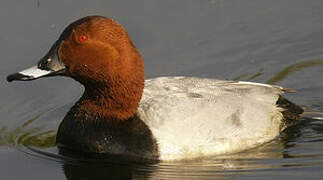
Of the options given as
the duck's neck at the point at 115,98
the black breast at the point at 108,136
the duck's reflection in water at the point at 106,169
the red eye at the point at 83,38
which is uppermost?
the red eye at the point at 83,38

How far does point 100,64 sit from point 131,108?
0.52m

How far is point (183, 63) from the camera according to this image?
29.6 feet

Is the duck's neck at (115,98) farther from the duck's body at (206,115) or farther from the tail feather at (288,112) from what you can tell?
the tail feather at (288,112)

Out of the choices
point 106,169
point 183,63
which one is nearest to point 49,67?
point 106,169

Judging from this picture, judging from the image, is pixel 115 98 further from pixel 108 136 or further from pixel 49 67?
pixel 49 67

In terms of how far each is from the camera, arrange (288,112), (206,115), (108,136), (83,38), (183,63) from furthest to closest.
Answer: (183,63), (288,112), (206,115), (108,136), (83,38)

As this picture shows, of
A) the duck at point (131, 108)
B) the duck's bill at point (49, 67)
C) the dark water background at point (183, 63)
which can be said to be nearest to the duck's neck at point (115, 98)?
the duck at point (131, 108)

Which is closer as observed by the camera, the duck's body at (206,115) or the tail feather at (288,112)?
the duck's body at (206,115)

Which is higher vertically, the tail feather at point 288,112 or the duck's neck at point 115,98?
the duck's neck at point 115,98

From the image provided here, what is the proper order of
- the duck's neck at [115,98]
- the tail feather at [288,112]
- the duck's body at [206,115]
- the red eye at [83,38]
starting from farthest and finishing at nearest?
the tail feather at [288,112] < the duck's neck at [115,98] < the duck's body at [206,115] < the red eye at [83,38]

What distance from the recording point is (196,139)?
22.3ft

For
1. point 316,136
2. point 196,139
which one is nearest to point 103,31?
point 196,139

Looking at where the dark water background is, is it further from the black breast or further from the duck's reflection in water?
the black breast

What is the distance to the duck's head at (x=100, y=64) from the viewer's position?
6.63 meters
